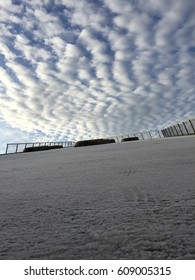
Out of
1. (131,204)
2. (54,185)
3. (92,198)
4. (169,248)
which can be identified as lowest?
(169,248)

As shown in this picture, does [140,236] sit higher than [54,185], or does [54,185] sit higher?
[54,185]

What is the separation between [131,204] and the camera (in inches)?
96.2

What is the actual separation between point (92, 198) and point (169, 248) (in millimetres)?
1365

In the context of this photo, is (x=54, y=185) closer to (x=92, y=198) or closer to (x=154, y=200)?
(x=92, y=198)

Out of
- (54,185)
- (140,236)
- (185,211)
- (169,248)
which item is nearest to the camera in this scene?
(169,248)

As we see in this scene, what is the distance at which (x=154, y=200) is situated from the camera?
2.53 metres
